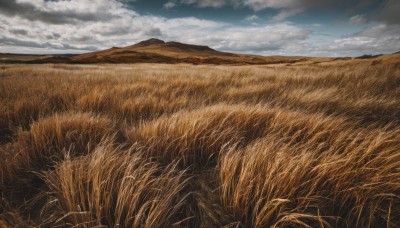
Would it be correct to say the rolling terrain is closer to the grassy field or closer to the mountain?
the mountain

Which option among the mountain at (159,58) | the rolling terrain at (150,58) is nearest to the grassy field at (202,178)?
the rolling terrain at (150,58)

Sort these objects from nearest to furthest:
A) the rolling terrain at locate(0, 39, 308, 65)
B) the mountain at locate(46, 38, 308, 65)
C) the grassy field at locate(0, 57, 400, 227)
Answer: the grassy field at locate(0, 57, 400, 227), the rolling terrain at locate(0, 39, 308, 65), the mountain at locate(46, 38, 308, 65)

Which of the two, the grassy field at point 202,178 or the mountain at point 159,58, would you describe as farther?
the mountain at point 159,58

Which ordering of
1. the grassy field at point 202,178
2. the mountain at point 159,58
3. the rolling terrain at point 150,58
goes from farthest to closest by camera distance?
1. the mountain at point 159,58
2. the rolling terrain at point 150,58
3. the grassy field at point 202,178

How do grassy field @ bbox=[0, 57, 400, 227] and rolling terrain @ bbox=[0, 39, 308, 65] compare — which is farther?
rolling terrain @ bbox=[0, 39, 308, 65]

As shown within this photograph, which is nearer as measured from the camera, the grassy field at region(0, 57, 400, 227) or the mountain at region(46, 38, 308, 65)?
the grassy field at region(0, 57, 400, 227)

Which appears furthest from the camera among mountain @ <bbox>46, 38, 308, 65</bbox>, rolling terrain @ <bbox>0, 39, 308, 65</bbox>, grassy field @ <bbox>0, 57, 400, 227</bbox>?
mountain @ <bbox>46, 38, 308, 65</bbox>

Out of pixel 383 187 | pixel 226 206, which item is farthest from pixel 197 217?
pixel 383 187

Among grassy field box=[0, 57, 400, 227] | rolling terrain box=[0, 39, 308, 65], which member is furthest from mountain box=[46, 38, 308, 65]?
grassy field box=[0, 57, 400, 227]

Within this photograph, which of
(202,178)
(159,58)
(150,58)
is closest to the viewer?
(202,178)

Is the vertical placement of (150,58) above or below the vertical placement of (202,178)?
above

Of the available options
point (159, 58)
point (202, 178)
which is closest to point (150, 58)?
point (159, 58)

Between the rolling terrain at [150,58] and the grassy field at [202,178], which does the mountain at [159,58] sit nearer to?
the rolling terrain at [150,58]

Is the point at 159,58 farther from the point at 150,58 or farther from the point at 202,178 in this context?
the point at 202,178
